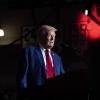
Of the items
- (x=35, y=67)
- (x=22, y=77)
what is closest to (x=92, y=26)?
(x=35, y=67)

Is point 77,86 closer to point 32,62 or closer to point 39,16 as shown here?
point 32,62

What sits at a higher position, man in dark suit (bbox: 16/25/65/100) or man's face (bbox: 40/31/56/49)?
man's face (bbox: 40/31/56/49)

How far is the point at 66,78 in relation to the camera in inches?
89.0

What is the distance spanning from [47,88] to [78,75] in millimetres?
278

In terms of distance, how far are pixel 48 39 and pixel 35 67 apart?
320 millimetres

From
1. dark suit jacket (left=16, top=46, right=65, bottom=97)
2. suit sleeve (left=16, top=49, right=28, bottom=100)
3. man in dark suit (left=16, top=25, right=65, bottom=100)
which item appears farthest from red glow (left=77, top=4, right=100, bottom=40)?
suit sleeve (left=16, top=49, right=28, bottom=100)

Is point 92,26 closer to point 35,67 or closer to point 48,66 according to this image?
point 48,66

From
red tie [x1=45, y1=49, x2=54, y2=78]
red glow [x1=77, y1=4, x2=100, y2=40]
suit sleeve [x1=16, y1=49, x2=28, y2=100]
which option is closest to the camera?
suit sleeve [x1=16, y1=49, x2=28, y2=100]

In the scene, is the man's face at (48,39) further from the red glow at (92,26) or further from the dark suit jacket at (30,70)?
the red glow at (92,26)

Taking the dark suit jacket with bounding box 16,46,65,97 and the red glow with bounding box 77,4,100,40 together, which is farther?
the red glow with bounding box 77,4,100,40

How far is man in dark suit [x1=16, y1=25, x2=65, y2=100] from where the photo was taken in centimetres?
291

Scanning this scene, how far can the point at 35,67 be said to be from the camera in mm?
3041

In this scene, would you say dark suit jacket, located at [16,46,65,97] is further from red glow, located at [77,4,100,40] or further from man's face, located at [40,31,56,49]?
red glow, located at [77,4,100,40]

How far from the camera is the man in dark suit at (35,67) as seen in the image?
9.56ft
